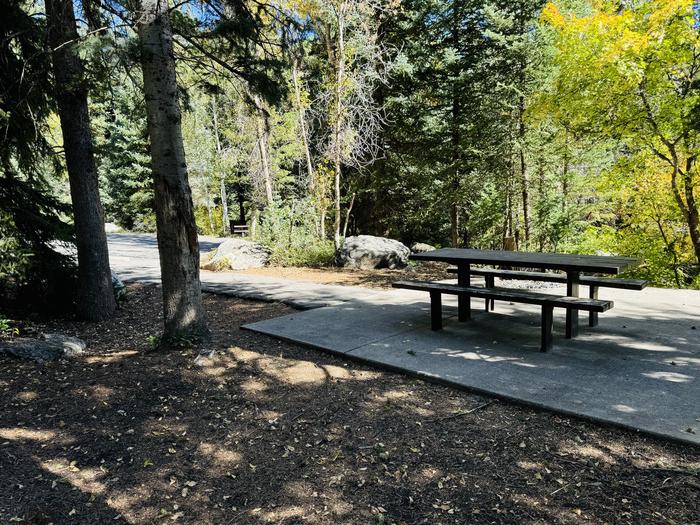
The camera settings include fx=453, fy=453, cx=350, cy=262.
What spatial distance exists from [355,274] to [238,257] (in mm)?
3370

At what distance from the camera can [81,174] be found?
6.06 m

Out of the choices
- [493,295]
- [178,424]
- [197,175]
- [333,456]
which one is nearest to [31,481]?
[178,424]

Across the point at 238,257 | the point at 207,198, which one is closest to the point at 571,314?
the point at 238,257

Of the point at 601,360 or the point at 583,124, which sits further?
the point at 583,124

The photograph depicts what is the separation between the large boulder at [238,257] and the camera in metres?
11.6

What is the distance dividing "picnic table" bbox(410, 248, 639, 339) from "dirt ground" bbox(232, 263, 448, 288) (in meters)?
3.37

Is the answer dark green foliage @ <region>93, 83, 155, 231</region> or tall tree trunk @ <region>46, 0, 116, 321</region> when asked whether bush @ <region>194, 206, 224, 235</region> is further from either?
tall tree trunk @ <region>46, 0, 116, 321</region>

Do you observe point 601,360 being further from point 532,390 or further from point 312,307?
point 312,307

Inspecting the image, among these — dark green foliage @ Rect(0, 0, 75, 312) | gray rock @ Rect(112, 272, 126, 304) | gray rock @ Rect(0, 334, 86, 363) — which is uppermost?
dark green foliage @ Rect(0, 0, 75, 312)

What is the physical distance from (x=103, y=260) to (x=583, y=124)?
34.6ft

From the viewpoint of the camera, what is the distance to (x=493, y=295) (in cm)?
471

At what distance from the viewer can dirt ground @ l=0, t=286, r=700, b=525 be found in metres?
2.28

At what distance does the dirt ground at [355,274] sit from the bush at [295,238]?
0.46 m

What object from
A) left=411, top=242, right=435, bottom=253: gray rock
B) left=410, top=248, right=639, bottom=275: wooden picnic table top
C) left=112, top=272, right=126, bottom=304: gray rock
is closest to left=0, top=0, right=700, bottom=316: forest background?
left=411, top=242, right=435, bottom=253: gray rock
